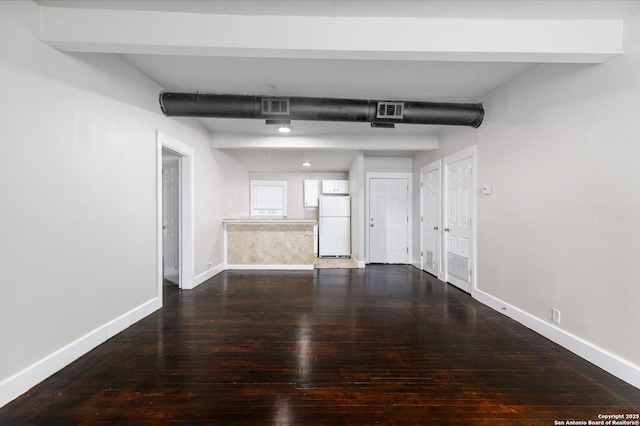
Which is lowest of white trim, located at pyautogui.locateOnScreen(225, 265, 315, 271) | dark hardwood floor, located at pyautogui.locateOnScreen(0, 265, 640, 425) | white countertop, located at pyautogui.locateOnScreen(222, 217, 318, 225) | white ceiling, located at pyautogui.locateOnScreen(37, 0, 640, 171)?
dark hardwood floor, located at pyautogui.locateOnScreen(0, 265, 640, 425)

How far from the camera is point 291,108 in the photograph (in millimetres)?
2912

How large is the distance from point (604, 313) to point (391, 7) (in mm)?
2685

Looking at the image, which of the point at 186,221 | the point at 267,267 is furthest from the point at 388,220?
the point at 186,221

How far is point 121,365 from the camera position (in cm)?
194

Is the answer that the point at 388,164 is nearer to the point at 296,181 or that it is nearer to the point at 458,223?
the point at 458,223

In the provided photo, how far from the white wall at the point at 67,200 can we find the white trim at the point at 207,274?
107cm

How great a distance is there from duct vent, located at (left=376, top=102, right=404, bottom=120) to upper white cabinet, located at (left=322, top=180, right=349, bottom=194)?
13.6 ft

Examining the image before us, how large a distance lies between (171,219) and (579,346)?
16.9 ft

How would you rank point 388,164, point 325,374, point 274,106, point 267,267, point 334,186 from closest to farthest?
point 325,374 → point 274,106 → point 267,267 → point 388,164 → point 334,186

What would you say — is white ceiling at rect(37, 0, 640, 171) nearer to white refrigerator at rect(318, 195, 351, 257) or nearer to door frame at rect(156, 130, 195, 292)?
door frame at rect(156, 130, 195, 292)

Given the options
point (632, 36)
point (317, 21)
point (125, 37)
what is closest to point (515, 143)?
point (632, 36)

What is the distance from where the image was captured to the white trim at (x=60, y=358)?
1.57 meters

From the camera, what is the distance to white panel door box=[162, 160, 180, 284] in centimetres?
422

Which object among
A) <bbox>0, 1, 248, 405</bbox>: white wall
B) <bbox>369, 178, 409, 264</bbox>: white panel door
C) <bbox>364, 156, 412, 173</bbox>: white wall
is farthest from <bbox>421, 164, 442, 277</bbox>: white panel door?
<bbox>0, 1, 248, 405</bbox>: white wall
